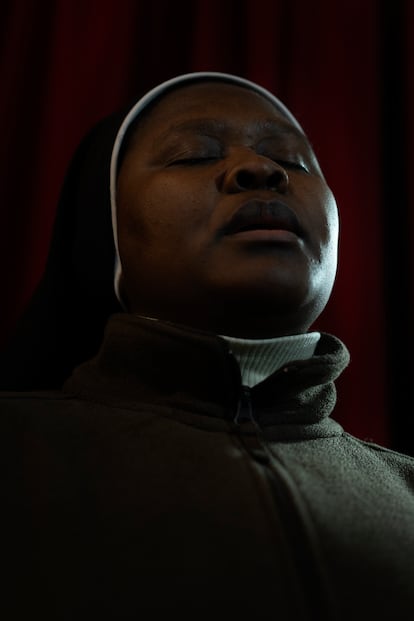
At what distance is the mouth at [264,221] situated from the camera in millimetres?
747

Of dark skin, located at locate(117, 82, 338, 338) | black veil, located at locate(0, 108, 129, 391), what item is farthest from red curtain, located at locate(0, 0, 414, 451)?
dark skin, located at locate(117, 82, 338, 338)

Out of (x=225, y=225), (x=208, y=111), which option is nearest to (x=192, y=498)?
(x=225, y=225)

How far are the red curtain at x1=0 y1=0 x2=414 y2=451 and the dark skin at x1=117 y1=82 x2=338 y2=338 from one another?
39 cm

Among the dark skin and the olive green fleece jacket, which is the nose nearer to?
the dark skin

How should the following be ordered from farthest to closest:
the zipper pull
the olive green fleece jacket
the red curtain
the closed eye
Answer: the red curtain, the closed eye, the zipper pull, the olive green fleece jacket

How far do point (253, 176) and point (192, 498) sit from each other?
1.32ft

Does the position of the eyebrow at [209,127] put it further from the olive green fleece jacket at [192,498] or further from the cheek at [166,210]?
the olive green fleece jacket at [192,498]

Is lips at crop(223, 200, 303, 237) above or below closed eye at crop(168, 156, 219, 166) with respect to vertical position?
below

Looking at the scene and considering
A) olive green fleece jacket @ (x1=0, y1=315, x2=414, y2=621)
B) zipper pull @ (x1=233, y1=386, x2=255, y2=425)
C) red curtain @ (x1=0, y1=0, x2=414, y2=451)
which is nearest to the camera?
olive green fleece jacket @ (x1=0, y1=315, x2=414, y2=621)

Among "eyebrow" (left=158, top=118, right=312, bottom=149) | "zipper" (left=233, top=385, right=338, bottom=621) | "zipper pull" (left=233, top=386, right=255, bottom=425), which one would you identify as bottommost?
"zipper" (left=233, top=385, right=338, bottom=621)

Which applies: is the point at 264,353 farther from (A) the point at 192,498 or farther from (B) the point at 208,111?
(B) the point at 208,111

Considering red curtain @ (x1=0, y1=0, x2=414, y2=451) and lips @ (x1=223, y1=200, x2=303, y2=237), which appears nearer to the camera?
lips @ (x1=223, y1=200, x2=303, y2=237)

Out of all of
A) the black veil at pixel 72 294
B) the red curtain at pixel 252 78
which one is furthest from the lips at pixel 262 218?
the red curtain at pixel 252 78

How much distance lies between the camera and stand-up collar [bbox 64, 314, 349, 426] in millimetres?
702
